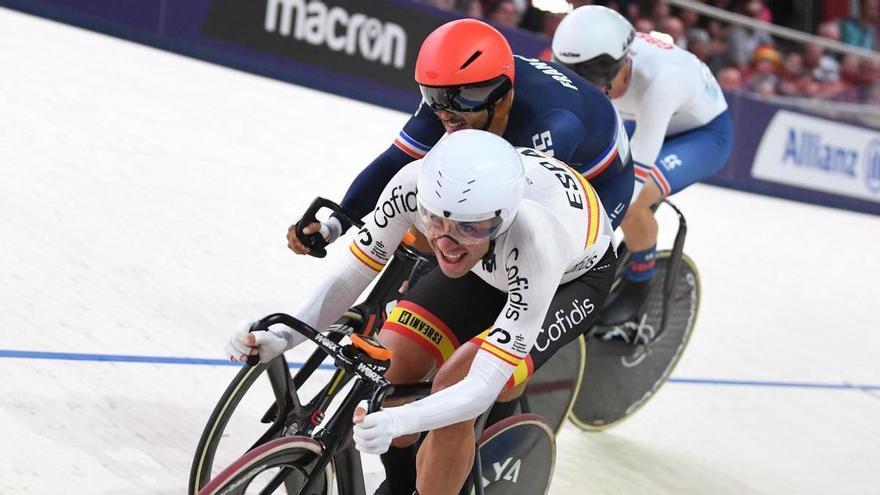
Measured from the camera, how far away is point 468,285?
9.62ft

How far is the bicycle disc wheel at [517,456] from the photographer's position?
2803 millimetres

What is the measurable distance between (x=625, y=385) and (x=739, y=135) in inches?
279

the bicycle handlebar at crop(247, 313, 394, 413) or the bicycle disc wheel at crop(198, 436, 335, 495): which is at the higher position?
the bicycle handlebar at crop(247, 313, 394, 413)

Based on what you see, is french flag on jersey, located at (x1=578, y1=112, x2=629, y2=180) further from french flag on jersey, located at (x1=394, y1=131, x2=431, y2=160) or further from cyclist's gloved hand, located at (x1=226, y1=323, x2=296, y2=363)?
cyclist's gloved hand, located at (x1=226, y1=323, x2=296, y2=363)

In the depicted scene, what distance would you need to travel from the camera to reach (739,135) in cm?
1100

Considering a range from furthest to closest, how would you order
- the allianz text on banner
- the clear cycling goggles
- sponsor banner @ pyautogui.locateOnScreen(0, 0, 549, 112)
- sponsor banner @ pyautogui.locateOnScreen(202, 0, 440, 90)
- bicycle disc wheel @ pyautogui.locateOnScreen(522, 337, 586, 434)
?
the allianz text on banner, sponsor banner @ pyautogui.locateOnScreen(202, 0, 440, 90), sponsor banner @ pyautogui.locateOnScreen(0, 0, 549, 112), bicycle disc wheel @ pyautogui.locateOnScreen(522, 337, 586, 434), the clear cycling goggles

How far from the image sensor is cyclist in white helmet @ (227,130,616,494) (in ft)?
7.82

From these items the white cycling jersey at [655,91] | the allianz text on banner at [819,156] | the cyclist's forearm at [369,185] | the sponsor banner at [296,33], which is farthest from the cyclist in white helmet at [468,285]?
the allianz text on banner at [819,156]

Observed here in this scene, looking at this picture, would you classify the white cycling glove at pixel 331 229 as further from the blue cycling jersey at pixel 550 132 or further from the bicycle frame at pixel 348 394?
the bicycle frame at pixel 348 394

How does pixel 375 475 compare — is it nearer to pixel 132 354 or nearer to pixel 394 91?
pixel 132 354

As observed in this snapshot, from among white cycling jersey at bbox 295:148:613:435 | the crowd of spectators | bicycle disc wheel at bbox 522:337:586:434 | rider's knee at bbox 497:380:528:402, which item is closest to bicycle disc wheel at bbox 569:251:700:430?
bicycle disc wheel at bbox 522:337:586:434

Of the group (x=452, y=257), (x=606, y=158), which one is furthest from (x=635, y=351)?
(x=452, y=257)

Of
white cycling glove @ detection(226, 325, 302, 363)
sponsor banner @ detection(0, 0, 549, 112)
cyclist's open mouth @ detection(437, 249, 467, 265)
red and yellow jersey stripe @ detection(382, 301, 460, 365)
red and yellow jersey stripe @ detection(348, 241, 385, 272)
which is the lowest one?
sponsor banner @ detection(0, 0, 549, 112)

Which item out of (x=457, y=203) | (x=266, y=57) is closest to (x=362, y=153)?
(x=266, y=57)
